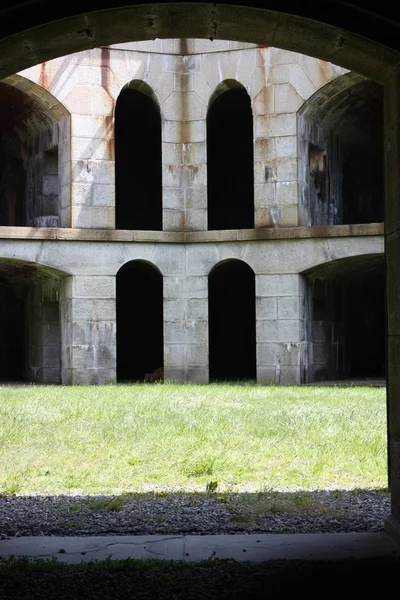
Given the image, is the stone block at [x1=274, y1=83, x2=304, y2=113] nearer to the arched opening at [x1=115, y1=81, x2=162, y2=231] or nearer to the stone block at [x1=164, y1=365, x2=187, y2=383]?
the stone block at [x1=164, y1=365, x2=187, y2=383]

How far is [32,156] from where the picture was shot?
22203 millimetres

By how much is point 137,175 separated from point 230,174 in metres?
2.92

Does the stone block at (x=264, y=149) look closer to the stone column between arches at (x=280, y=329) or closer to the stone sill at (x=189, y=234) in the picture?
the stone sill at (x=189, y=234)

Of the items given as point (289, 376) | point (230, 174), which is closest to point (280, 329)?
point (289, 376)

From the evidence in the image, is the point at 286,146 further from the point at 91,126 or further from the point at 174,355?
the point at 174,355

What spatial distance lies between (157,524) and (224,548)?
0.97 metres

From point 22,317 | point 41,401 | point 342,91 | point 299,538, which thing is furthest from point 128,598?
point 22,317

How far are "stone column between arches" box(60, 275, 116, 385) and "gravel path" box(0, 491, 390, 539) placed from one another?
41.1 ft

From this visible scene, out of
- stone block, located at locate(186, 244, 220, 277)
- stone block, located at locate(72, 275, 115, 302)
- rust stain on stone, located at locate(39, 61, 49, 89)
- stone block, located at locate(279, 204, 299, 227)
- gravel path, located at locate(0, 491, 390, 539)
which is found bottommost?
gravel path, located at locate(0, 491, 390, 539)

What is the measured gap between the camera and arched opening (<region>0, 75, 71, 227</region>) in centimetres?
1986

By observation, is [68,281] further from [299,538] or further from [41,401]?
[299,538]

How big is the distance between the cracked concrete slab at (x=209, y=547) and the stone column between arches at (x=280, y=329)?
46.4 feet

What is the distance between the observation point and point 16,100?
20.5 metres

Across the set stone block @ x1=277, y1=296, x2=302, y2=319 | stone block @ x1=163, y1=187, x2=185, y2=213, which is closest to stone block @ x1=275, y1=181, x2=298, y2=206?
stone block @ x1=277, y1=296, x2=302, y2=319
